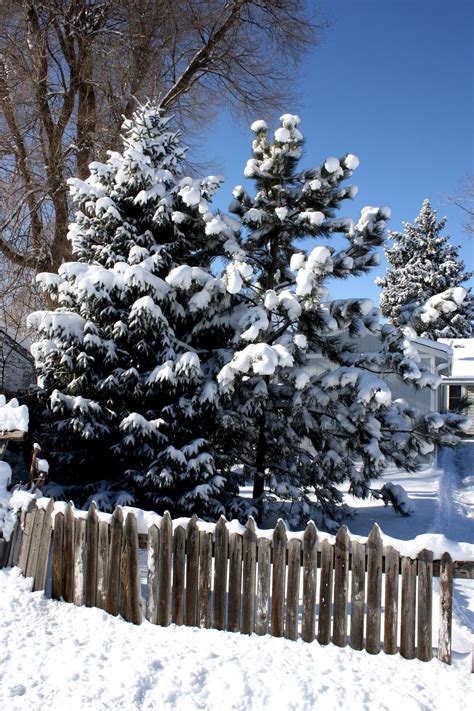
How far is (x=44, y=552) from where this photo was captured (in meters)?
5.44

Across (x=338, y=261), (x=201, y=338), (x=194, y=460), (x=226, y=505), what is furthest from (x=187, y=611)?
(x=338, y=261)

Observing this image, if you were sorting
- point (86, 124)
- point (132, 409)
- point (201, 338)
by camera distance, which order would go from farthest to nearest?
point (86, 124)
point (201, 338)
point (132, 409)

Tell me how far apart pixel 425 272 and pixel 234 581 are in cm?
3568

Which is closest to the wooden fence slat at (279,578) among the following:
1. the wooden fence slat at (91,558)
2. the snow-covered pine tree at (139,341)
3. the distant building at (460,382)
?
the wooden fence slat at (91,558)

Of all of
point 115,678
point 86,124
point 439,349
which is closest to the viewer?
point 115,678

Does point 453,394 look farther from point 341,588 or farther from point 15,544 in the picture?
point 15,544

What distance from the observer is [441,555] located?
14.6 ft

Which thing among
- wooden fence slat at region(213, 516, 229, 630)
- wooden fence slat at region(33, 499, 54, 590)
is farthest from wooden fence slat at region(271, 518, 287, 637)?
wooden fence slat at region(33, 499, 54, 590)

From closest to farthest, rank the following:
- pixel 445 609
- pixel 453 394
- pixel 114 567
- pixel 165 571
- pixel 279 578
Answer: pixel 445 609 < pixel 279 578 < pixel 165 571 < pixel 114 567 < pixel 453 394

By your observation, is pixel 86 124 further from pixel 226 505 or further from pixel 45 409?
pixel 226 505

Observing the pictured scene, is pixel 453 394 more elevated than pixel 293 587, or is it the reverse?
pixel 453 394

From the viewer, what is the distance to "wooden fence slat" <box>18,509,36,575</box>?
5648 mm

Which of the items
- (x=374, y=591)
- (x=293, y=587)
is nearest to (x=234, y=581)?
(x=293, y=587)

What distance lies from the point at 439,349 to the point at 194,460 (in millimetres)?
11508
